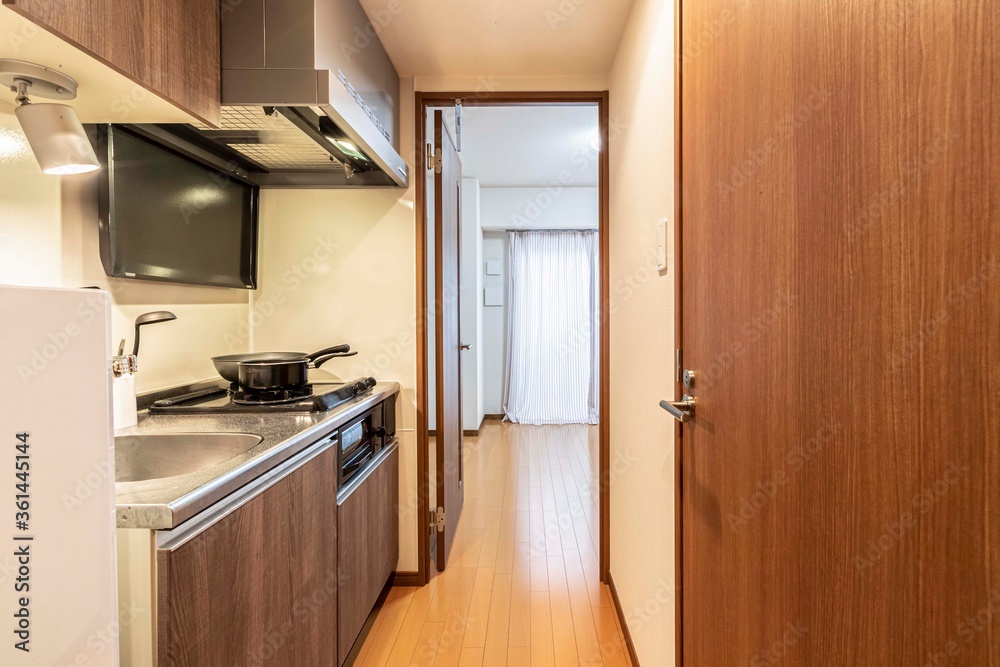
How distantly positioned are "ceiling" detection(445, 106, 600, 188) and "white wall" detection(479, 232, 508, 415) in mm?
739

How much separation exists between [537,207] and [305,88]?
184 inches

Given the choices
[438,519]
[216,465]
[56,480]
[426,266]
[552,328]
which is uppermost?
[426,266]

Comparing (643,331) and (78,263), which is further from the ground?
(78,263)

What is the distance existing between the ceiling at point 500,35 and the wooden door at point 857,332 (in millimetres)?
1079

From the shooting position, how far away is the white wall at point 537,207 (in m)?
5.86

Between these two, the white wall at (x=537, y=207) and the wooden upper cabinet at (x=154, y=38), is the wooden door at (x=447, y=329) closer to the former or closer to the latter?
the wooden upper cabinet at (x=154, y=38)

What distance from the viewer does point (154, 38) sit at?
1.10 m

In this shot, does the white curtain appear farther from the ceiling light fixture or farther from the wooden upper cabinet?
the ceiling light fixture

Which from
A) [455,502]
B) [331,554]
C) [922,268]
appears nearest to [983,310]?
[922,268]

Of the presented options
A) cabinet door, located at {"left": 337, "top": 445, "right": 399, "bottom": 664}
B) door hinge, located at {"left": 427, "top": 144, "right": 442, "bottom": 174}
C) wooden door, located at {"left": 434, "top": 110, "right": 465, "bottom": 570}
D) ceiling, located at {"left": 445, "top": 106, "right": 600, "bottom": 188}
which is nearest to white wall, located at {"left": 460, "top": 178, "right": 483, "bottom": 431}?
ceiling, located at {"left": 445, "top": 106, "right": 600, "bottom": 188}

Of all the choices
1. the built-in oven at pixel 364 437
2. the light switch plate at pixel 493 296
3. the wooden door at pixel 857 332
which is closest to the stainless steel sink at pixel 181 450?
the built-in oven at pixel 364 437

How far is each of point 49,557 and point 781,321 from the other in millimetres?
1003

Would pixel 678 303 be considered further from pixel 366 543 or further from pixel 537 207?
pixel 537 207

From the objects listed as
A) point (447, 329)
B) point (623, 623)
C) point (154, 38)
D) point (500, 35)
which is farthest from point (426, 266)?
point (623, 623)
